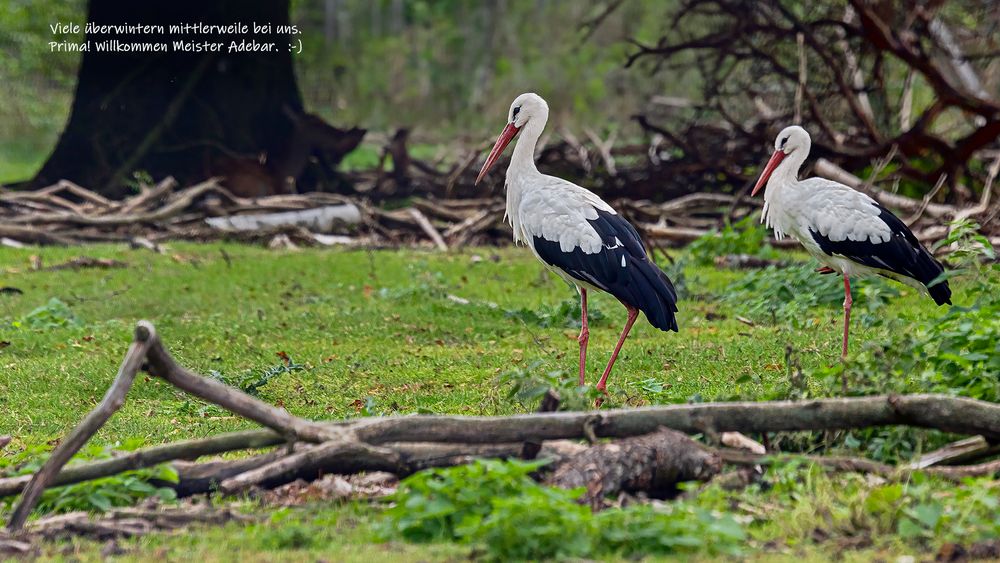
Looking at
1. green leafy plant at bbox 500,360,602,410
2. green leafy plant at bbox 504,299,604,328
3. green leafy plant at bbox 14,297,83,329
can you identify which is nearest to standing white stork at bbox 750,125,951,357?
green leafy plant at bbox 504,299,604,328

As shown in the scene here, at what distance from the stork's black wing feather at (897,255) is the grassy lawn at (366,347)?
314 millimetres

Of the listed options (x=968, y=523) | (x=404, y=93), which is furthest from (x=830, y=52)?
(x=404, y=93)

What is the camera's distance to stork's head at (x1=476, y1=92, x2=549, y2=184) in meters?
8.25

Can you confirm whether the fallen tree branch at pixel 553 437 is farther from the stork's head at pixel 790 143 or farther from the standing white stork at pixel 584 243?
the stork's head at pixel 790 143

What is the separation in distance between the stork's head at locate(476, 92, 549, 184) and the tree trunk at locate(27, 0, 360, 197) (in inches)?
308

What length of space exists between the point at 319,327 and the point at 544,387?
14.1 feet

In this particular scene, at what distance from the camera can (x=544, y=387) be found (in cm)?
528

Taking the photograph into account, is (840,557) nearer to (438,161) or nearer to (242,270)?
(242,270)

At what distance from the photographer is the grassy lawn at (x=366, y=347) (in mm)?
4355

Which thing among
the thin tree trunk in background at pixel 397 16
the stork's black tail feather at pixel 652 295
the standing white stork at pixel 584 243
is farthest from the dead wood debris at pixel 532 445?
the thin tree trunk in background at pixel 397 16

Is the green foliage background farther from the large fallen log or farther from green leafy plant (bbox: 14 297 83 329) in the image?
the large fallen log

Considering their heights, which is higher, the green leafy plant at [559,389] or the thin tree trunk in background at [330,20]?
the thin tree trunk in background at [330,20]

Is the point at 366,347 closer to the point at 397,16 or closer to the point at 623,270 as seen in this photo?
the point at 623,270

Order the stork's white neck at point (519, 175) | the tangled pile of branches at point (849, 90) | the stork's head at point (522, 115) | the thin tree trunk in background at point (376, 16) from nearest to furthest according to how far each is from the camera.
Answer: the stork's white neck at point (519, 175) < the stork's head at point (522, 115) < the tangled pile of branches at point (849, 90) < the thin tree trunk in background at point (376, 16)
